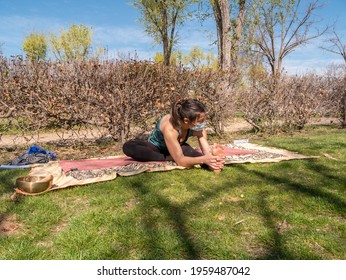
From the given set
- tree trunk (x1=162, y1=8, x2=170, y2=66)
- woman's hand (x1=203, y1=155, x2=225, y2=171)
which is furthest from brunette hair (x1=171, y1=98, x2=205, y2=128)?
tree trunk (x1=162, y1=8, x2=170, y2=66)

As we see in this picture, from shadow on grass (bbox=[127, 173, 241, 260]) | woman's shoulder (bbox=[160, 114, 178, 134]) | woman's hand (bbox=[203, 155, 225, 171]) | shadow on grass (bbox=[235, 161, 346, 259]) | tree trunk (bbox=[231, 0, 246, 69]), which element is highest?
tree trunk (bbox=[231, 0, 246, 69])

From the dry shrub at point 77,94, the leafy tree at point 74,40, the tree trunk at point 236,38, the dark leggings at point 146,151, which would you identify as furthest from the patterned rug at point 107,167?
the leafy tree at point 74,40

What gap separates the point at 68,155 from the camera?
286 inches

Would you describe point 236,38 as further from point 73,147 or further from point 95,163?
point 95,163

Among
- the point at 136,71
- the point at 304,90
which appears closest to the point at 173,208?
the point at 136,71

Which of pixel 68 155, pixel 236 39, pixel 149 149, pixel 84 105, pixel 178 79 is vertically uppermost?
pixel 236 39

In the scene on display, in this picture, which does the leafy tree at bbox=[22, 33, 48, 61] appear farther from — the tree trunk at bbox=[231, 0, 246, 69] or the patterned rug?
the patterned rug

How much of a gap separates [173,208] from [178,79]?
18.7 ft

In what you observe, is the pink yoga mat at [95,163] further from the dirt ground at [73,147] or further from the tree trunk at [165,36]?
the tree trunk at [165,36]

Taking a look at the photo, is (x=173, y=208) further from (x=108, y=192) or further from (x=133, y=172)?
(x=133, y=172)

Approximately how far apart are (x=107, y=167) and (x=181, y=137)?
4.31 ft

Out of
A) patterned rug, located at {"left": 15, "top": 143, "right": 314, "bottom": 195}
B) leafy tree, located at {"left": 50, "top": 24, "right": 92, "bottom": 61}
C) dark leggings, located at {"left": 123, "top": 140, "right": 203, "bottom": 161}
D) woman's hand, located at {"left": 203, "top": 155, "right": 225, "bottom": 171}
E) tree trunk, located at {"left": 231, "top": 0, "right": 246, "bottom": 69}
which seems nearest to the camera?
patterned rug, located at {"left": 15, "top": 143, "right": 314, "bottom": 195}

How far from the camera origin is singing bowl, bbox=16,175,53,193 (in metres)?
3.95

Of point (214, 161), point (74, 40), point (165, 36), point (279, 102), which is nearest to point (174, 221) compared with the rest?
point (214, 161)
